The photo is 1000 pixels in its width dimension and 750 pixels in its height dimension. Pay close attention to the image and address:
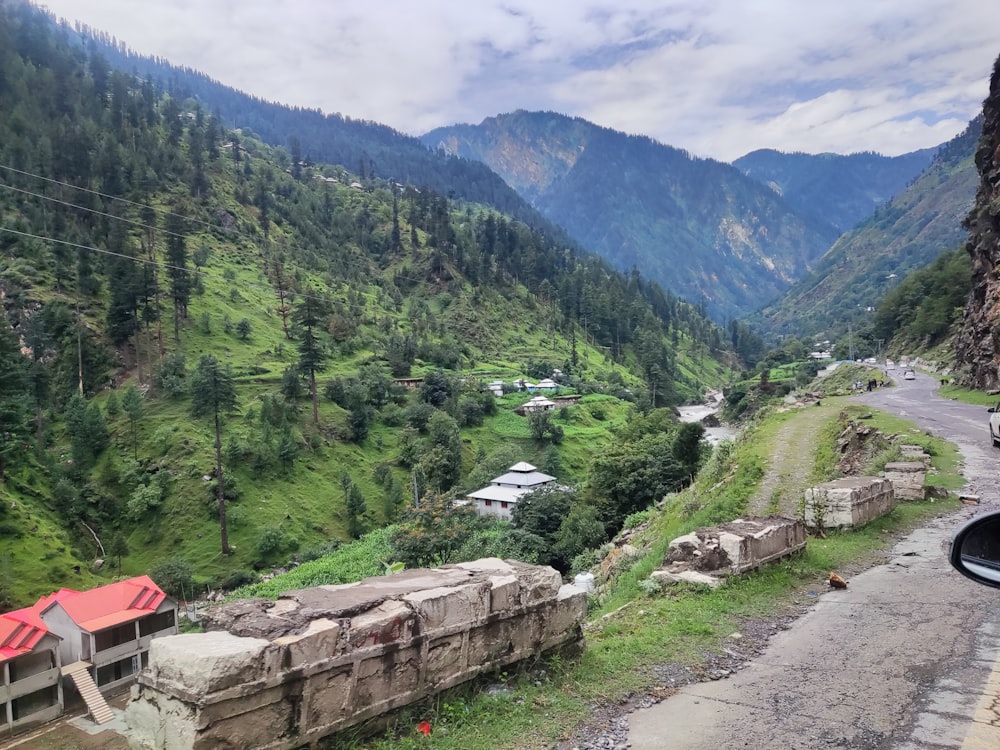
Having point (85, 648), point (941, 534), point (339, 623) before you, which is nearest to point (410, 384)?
point (85, 648)

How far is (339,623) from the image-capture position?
493 cm

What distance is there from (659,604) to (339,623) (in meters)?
5.30

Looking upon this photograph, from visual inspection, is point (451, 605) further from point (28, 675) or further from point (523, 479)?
point (523, 479)

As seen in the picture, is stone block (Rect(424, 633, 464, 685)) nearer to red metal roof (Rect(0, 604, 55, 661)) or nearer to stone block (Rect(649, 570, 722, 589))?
stone block (Rect(649, 570, 722, 589))

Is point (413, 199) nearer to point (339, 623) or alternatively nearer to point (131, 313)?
point (131, 313)

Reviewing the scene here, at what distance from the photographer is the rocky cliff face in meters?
37.8

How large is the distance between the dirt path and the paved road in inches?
220

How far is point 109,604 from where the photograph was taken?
22562 mm

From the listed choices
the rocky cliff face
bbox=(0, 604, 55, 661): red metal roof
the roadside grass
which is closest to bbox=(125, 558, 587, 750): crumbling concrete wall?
the roadside grass

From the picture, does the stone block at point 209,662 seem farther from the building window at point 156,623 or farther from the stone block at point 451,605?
the building window at point 156,623

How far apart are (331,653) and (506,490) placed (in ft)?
134

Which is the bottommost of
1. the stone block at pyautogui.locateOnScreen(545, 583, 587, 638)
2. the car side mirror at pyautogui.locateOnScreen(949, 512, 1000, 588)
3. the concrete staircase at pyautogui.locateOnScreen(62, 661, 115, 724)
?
the concrete staircase at pyautogui.locateOnScreen(62, 661, 115, 724)

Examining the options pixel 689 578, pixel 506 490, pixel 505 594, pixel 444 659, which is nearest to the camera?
pixel 444 659

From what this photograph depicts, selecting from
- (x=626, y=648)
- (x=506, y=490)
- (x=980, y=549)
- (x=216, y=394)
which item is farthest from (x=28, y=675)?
(x=506, y=490)
